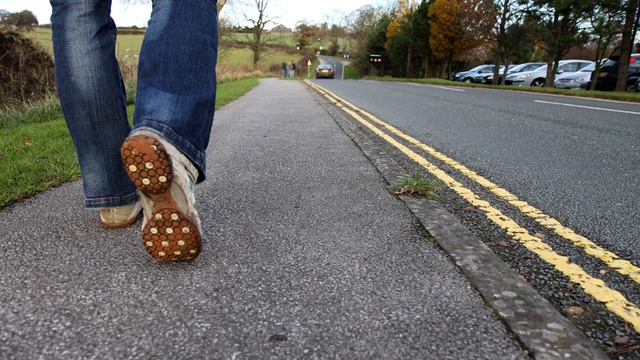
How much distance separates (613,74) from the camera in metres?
15.3

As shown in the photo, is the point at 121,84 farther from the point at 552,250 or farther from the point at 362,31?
the point at 362,31

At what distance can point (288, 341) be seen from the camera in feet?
3.60

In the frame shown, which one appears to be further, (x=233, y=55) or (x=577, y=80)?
(x=233, y=55)

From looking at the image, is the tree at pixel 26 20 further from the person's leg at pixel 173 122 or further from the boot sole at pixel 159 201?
the boot sole at pixel 159 201

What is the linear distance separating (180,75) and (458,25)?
27.9 m

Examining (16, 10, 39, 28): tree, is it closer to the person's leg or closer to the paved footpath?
the paved footpath

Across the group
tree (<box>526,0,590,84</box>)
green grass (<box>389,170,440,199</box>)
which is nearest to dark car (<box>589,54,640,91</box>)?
tree (<box>526,0,590,84</box>)

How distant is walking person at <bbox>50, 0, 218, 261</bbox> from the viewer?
130 cm

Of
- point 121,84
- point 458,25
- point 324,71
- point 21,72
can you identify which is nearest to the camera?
point 121,84

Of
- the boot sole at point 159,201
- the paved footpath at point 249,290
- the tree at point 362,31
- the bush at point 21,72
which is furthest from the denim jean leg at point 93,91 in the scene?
the tree at point 362,31

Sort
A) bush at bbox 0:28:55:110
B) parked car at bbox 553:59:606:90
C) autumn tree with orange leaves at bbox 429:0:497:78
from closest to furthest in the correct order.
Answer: bush at bbox 0:28:55:110 → parked car at bbox 553:59:606:90 → autumn tree with orange leaves at bbox 429:0:497:78

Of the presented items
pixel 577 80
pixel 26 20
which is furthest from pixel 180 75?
pixel 577 80

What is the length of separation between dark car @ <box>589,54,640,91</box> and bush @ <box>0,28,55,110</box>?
17704 mm

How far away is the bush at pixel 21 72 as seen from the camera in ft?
22.2
